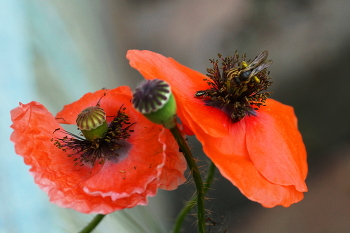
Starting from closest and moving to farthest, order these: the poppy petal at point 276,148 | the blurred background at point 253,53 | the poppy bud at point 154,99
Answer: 1. the poppy bud at point 154,99
2. the poppy petal at point 276,148
3. the blurred background at point 253,53

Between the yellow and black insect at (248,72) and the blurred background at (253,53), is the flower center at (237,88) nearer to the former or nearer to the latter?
the yellow and black insect at (248,72)

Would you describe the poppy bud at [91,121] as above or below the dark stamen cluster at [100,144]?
above

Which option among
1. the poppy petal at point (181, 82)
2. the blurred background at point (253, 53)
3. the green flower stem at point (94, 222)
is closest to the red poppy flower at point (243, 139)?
the poppy petal at point (181, 82)

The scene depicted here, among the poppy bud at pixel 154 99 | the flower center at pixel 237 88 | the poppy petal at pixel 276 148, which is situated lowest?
the poppy petal at pixel 276 148

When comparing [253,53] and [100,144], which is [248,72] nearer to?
[100,144]

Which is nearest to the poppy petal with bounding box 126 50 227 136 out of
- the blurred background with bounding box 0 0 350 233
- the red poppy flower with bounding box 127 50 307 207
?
the red poppy flower with bounding box 127 50 307 207

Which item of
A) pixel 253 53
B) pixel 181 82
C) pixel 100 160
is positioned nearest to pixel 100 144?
pixel 100 160

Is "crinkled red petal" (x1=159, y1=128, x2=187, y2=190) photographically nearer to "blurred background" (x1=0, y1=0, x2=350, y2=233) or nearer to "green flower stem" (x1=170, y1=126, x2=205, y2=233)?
"green flower stem" (x1=170, y1=126, x2=205, y2=233)
